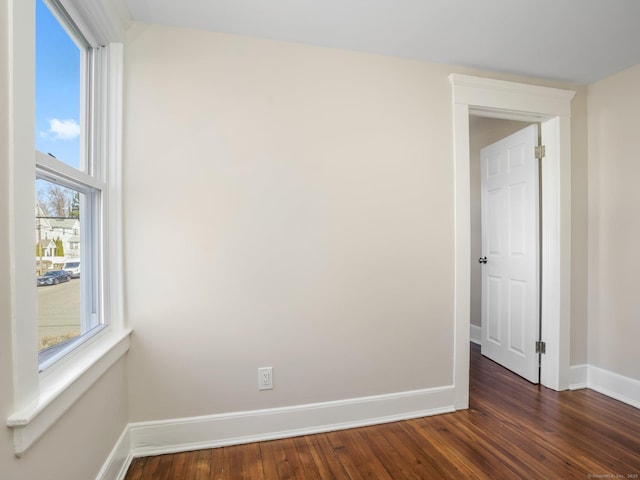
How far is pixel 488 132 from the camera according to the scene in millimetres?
3189

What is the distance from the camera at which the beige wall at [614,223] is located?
2.16m

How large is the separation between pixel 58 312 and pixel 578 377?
332 cm

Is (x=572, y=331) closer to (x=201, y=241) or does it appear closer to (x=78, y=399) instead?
(x=201, y=241)

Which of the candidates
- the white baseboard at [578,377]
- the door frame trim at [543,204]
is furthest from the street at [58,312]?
the white baseboard at [578,377]

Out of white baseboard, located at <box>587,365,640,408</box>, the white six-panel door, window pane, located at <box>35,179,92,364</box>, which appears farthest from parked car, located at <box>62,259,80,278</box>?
white baseboard, located at <box>587,365,640,408</box>

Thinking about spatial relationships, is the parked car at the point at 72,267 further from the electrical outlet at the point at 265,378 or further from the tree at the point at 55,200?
the electrical outlet at the point at 265,378

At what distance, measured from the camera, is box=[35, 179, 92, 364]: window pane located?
1.05m

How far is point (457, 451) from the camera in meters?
1.66

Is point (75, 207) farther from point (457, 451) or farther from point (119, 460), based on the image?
point (457, 451)

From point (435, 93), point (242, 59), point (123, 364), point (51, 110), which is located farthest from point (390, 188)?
point (123, 364)

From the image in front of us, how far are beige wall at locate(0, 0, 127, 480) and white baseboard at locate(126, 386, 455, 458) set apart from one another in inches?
8.1

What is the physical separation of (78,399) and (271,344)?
35.9 inches

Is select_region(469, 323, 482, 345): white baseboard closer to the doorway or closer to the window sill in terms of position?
the doorway

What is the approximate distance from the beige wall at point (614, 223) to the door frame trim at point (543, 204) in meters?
0.24
